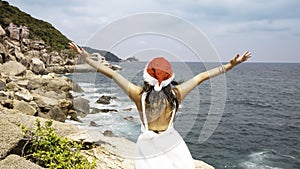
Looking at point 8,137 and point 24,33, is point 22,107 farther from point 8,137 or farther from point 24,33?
point 24,33

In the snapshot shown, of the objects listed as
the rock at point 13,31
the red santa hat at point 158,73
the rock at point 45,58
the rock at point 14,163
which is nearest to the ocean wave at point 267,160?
the rock at point 14,163

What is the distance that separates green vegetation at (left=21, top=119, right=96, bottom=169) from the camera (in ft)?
12.5

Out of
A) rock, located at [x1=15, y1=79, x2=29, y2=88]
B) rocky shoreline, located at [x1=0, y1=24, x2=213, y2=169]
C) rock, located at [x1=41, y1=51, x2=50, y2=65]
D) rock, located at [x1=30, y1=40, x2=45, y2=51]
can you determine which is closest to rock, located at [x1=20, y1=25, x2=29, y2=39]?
rock, located at [x1=30, y1=40, x2=45, y2=51]

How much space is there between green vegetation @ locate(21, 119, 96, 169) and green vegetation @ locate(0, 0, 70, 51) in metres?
57.4

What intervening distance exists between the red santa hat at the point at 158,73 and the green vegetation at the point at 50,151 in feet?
6.70

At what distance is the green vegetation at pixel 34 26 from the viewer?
59503mm

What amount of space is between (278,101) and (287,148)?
21250 millimetres

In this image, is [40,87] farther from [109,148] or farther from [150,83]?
[150,83]

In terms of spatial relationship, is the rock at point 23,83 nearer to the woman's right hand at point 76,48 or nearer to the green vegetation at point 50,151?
the green vegetation at point 50,151

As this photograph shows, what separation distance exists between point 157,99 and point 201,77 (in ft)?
1.47

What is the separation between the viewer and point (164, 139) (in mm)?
2422

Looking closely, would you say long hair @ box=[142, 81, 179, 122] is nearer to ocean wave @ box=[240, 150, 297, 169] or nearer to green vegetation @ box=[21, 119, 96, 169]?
green vegetation @ box=[21, 119, 96, 169]

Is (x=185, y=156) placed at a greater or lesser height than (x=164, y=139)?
lesser

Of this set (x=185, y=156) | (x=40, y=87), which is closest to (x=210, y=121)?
(x=185, y=156)
